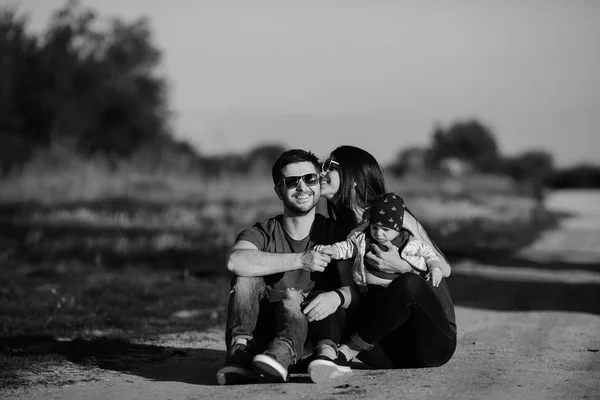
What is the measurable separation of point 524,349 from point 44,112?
94.5 ft

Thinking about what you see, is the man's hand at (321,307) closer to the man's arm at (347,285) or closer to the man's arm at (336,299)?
the man's arm at (336,299)

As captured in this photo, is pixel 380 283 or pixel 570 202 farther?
pixel 570 202

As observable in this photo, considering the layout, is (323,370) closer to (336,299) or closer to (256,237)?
(336,299)

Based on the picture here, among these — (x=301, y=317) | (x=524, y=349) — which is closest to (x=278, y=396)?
(x=301, y=317)

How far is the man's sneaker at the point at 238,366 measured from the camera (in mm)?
5715

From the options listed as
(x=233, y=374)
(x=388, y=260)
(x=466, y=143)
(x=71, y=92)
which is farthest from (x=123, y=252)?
(x=466, y=143)

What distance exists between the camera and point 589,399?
5.34 m

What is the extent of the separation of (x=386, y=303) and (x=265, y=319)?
82 cm

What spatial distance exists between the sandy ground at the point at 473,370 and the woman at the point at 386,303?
155 mm

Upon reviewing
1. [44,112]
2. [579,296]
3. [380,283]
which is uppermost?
[44,112]

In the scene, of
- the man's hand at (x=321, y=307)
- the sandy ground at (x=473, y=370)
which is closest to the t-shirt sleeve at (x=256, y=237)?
the man's hand at (x=321, y=307)

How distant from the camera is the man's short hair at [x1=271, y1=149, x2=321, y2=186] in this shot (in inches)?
240

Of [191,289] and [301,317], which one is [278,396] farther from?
[191,289]

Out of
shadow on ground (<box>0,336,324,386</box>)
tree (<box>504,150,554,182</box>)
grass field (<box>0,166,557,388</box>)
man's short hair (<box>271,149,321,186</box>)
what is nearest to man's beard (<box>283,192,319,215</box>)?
man's short hair (<box>271,149,321,186</box>)
